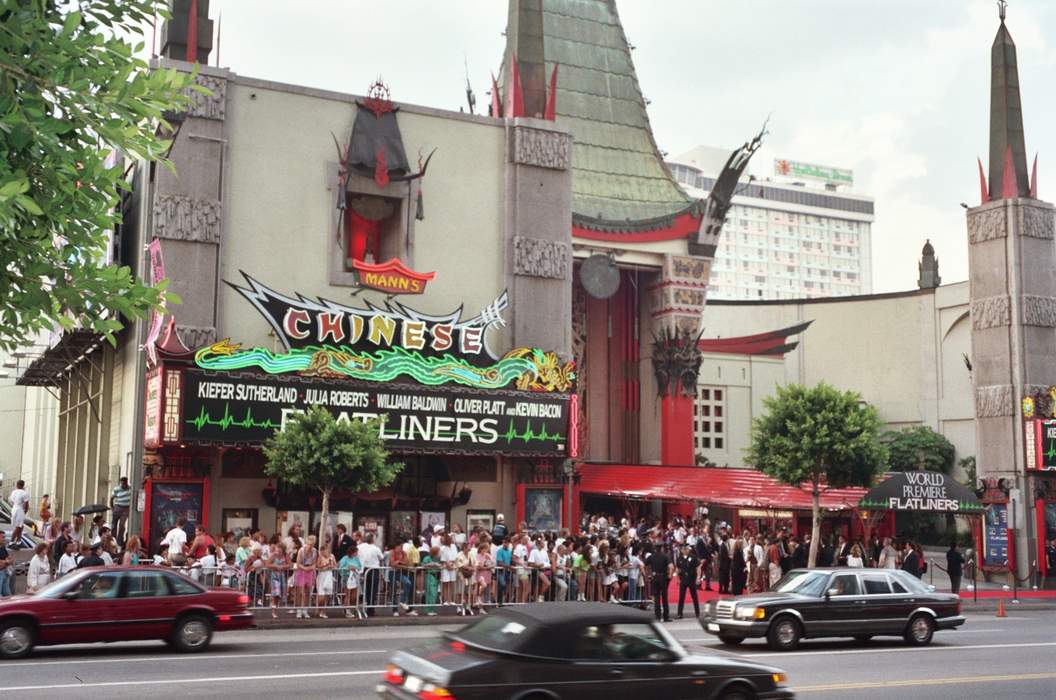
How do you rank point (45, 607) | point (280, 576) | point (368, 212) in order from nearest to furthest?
point (45, 607) → point (280, 576) → point (368, 212)

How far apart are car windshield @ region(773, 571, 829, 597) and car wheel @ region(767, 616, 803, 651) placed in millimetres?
720

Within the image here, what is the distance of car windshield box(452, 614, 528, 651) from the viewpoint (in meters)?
10.5

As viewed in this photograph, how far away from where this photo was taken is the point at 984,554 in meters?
37.6

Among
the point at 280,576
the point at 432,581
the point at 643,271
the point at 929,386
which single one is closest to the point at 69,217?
the point at 280,576

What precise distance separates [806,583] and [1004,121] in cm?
2608

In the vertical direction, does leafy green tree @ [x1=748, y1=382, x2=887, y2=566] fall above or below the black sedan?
above

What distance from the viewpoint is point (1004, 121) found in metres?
39.8

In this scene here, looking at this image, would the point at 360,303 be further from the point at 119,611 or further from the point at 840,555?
the point at 119,611

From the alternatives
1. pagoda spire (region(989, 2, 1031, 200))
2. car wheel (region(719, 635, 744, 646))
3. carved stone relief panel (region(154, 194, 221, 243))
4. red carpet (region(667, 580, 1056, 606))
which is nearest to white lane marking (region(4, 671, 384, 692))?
car wheel (region(719, 635, 744, 646))

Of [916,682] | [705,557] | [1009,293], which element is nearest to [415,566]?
[705,557]

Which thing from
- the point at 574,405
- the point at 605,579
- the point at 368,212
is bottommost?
the point at 605,579

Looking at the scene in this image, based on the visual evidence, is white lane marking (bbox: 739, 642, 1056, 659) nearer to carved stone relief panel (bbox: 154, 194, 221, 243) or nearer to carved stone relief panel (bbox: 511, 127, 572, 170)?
carved stone relief panel (bbox: 154, 194, 221, 243)

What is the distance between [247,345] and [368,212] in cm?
575

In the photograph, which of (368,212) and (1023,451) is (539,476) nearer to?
(368,212)
